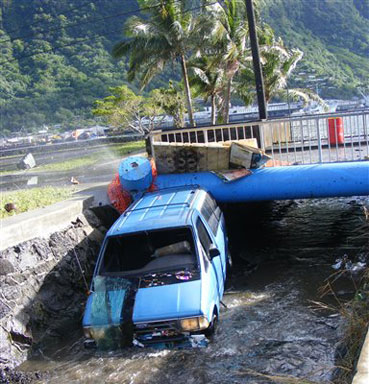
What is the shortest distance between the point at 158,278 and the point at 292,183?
437 centimetres

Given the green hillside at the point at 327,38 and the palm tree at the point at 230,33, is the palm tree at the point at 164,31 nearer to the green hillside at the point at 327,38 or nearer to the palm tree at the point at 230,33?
the palm tree at the point at 230,33

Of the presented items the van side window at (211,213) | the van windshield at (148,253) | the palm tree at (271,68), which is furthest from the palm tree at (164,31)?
the van windshield at (148,253)

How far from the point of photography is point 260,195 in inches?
414

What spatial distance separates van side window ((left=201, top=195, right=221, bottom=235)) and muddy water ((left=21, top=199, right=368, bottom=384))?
126 cm

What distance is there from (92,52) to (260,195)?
62.8m

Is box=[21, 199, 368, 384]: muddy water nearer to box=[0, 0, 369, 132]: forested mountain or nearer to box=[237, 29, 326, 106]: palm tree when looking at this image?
box=[237, 29, 326, 106]: palm tree

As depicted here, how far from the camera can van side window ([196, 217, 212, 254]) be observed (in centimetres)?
763

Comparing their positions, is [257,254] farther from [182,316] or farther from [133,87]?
[133,87]

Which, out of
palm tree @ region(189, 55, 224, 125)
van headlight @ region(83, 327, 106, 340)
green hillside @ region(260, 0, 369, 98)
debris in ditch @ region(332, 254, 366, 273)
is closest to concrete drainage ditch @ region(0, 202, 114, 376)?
van headlight @ region(83, 327, 106, 340)

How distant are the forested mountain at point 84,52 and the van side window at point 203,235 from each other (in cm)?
5650

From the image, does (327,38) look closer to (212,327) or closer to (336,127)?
(336,127)

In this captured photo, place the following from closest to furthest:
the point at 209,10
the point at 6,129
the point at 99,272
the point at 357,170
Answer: the point at 99,272, the point at 357,170, the point at 209,10, the point at 6,129

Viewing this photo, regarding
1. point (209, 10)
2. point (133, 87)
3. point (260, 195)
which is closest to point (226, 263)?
point (260, 195)

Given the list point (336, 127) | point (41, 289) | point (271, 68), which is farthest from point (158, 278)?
point (271, 68)
